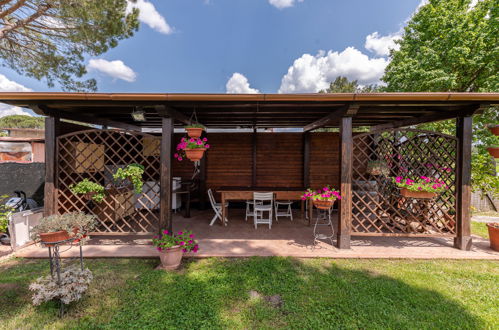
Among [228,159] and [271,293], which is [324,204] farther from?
[228,159]

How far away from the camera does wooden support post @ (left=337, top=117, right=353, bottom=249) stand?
3342 millimetres

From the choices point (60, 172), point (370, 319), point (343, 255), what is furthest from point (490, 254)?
point (60, 172)

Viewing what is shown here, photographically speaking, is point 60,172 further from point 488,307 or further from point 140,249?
point 488,307

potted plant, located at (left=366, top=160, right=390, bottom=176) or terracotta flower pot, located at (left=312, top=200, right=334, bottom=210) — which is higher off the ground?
potted plant, located at (left=366, top=160, right=390, bottom=176)

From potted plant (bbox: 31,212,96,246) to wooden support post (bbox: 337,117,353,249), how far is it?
3535 millimetres

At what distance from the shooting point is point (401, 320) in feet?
6.37

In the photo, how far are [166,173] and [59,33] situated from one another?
5.90 meters

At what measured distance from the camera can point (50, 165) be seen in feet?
11.1

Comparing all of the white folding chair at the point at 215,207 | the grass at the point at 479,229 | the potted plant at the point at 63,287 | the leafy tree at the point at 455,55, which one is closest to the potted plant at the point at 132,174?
the potted plant at the point at 63,287

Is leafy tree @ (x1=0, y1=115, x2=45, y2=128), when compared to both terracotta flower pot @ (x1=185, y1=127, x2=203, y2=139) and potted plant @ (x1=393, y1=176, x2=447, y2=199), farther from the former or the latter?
potted plant @ (x1=393, y1=176, x2=447, y2=199)

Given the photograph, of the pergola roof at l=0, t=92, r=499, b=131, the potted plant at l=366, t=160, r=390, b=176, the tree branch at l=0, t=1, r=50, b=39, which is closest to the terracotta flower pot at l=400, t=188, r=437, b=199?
the potted plant at l=366, t=160, r=390, b=176

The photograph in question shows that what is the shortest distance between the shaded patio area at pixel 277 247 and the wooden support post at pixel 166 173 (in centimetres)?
53

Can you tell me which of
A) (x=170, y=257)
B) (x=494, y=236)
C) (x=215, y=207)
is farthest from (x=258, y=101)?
(x=494, y=236)

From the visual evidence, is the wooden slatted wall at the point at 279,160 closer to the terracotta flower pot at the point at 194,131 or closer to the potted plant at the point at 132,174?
the terracotta flower pot at the point at 194,131
